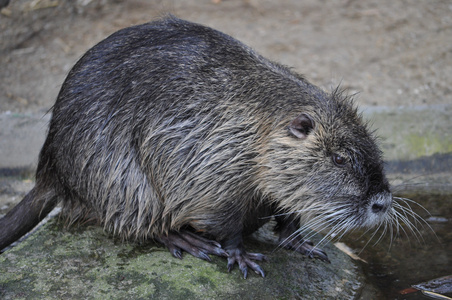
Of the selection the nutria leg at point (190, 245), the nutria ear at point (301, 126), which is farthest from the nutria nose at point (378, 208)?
the nutria leg at point (190, 245)

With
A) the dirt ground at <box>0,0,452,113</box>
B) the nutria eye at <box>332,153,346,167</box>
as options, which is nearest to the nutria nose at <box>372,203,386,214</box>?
the nutria eye at <box>332,153,346,167</box>

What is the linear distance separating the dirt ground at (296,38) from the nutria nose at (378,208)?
2.81 metres

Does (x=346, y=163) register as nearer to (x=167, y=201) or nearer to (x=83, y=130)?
(x=167, y=201)

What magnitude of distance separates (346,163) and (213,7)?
476 cm

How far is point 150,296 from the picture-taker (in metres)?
2.74

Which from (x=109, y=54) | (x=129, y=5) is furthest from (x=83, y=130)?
(x=129, y=5)

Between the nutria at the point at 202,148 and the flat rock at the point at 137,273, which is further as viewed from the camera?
the nutria at the point at 202,148

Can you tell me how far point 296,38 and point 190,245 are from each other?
4.14 metres

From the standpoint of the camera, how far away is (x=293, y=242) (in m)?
3.42

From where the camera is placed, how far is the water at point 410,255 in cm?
324

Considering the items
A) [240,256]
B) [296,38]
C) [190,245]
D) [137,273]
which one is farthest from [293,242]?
[296,38]

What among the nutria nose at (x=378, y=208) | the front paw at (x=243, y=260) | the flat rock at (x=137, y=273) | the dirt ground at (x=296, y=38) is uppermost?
the dirt ground at (x=296, y=38)

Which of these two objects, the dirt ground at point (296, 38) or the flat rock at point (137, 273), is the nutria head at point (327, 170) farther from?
the dirt ground at point (296, 38)

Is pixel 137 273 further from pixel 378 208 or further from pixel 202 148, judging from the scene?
pixel 378 208
